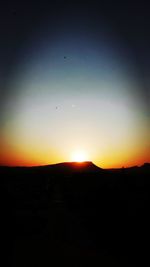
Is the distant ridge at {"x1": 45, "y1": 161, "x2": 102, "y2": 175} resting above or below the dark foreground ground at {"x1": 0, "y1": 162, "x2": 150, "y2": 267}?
above

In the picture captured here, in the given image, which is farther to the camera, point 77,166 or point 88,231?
point 77,166

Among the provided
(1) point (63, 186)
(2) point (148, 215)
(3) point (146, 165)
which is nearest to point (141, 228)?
(2) point (148, 215)

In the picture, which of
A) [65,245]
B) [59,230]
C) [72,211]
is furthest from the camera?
[72,211]

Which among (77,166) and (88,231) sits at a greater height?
(77,166)

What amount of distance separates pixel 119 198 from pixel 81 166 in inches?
5240

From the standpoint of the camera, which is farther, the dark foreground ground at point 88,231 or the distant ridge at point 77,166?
the distant ridge at point 77,166

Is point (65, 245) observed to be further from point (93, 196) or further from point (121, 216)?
point (93, 196)

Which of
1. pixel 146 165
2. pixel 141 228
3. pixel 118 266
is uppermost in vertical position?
pixel 146 165

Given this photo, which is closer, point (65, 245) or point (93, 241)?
point (65, 245)

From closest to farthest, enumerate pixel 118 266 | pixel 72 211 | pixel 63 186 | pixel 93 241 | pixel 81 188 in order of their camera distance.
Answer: pixel 118 266 < pixel 93 241 < pixel 72 211 < pixel 81 188 < pixel 63 186

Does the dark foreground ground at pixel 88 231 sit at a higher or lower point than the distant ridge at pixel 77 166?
lower

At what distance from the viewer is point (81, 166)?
157m

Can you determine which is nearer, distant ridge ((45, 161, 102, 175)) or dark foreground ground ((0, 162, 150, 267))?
dark foreground ground ((0, 162, 150, 267))

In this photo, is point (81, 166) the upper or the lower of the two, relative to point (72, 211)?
upper
